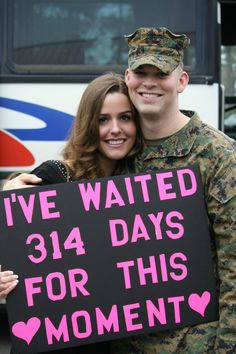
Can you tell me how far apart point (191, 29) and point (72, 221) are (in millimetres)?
2845

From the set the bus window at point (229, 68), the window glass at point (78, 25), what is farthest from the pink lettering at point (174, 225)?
the bus window at point (229, 68)

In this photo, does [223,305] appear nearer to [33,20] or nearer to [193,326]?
[193,326]

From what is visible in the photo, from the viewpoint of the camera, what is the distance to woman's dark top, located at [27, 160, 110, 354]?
89.1 inches

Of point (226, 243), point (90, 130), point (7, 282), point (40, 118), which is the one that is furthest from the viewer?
point (40, 118)

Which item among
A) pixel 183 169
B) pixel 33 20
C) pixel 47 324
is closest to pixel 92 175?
pixel 183 169

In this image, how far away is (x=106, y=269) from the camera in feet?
7.22

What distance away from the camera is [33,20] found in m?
4.78

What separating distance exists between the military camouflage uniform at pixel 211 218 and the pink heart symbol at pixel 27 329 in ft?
0.95

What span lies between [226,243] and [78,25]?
3.07m

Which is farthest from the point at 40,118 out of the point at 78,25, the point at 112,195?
the point at 112,195

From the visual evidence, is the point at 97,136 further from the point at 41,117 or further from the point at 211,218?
the point at 41,117

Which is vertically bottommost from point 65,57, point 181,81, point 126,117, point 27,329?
point 27,329

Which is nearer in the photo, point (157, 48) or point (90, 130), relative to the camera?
point (157, 48)

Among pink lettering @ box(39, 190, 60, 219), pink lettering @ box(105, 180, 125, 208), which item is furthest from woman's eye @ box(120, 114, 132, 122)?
pink lettering @ box(39, 190, 60, 219)
